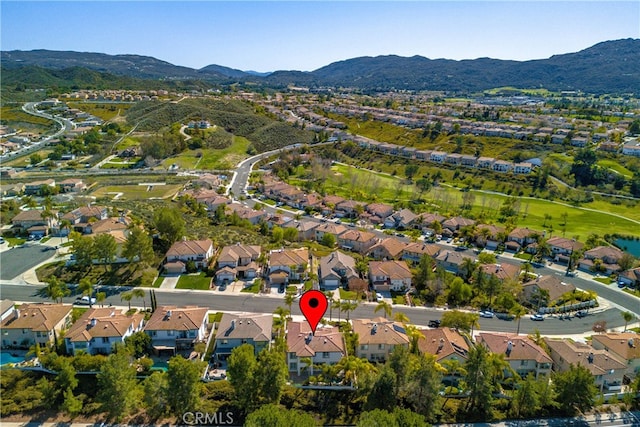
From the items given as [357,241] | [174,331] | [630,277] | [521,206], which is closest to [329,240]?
[357,241]

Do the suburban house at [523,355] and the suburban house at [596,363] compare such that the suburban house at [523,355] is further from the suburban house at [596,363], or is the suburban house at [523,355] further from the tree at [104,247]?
the tree at [104,247]

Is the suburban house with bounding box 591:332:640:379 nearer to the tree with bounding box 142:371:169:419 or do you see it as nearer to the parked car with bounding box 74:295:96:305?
the tree with bounding box 142:371:169:419

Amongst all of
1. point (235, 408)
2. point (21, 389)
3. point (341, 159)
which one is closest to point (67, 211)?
point (21, 389)

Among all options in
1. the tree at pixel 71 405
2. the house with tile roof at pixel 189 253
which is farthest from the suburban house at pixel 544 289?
the tree at pixel 71 405

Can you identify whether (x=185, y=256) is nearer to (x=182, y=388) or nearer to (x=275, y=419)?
(x=182, y=388)

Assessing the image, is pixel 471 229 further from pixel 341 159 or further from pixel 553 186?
pixel 341 159

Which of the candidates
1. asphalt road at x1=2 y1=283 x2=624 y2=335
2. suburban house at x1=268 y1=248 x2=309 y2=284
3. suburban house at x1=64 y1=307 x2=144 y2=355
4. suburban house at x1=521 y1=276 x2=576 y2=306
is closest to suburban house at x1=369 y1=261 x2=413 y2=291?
asphalt road at x1=2 y1=283 x2=624 y2=335
